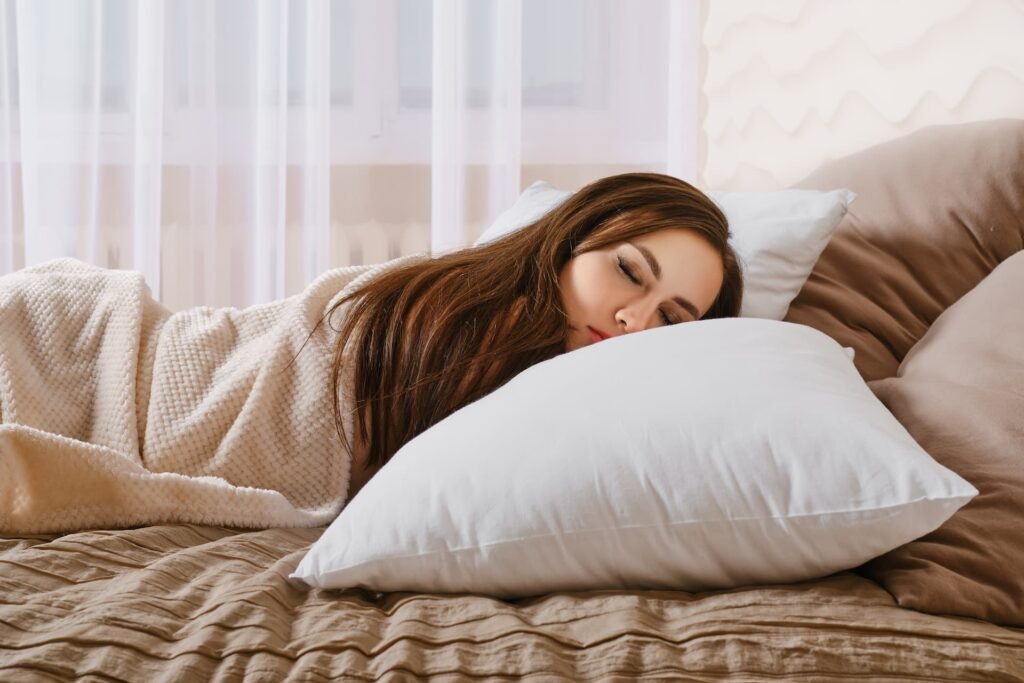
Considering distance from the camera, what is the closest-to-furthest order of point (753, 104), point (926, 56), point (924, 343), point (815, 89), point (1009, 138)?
point (924, 343), point (1009, 138), point (926, 56), point (815, 89), point (753, 104)

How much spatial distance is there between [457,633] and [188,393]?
0.57 m

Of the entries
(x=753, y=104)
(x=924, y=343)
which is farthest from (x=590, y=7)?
(x=924, y=343)

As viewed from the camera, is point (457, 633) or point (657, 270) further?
point (657, 270)

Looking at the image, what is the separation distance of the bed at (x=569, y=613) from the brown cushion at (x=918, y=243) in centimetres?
29

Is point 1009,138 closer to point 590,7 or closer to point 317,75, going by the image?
point 590,7

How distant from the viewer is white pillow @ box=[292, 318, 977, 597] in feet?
2.53

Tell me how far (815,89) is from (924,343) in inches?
38.7

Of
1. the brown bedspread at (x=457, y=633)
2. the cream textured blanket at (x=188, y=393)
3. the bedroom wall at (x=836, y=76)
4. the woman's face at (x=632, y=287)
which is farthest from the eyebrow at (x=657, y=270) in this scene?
the bedroom wall at (x=836, y=76)

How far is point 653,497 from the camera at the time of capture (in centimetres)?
79

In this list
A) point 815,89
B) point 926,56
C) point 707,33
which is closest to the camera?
point 926,56

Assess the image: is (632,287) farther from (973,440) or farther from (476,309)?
(973,440)

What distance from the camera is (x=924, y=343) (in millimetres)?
1236

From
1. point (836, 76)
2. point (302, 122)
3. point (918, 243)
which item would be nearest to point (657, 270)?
point (918, 243)

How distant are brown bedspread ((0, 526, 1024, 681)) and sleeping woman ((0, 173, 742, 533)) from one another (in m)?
0.25
